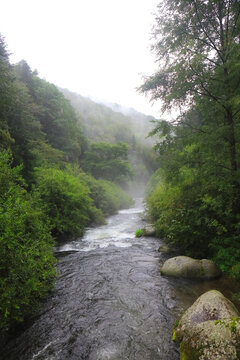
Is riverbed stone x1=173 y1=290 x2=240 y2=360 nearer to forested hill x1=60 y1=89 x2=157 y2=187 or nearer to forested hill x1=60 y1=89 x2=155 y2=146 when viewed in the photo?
forested hill x1=60 y1=89 x2=157 y2=187

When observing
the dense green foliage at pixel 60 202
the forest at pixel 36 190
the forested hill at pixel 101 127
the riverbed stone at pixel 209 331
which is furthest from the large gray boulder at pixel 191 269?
the forested hill at pixel 101 127

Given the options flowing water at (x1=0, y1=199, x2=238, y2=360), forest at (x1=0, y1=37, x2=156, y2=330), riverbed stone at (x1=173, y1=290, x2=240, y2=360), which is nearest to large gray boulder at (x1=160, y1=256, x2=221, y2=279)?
flowing water at (x1=0, y1=199, x2=238, y2=360)

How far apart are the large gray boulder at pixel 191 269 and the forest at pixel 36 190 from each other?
11.2 feet

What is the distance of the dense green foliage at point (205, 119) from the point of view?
18.1 feet

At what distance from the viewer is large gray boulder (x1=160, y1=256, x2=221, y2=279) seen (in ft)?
17.9

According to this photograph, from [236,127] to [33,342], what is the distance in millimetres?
6742

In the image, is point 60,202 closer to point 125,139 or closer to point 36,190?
point 36,190

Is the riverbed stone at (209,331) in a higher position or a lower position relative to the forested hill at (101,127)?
lower

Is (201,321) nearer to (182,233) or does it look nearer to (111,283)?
(111,283)

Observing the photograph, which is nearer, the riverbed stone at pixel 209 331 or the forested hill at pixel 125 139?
the riverbed stone at pixel 209 331

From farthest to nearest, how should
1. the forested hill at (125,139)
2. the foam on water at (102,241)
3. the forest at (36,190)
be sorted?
the forested hill at (125,139)
the foam on water at (102,241)
the forest at (36,190)

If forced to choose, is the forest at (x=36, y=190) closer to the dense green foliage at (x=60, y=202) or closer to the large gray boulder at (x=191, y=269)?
the dense green foliage at (x=60, y=202)

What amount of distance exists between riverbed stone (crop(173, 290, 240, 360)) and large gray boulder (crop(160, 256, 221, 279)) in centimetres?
193

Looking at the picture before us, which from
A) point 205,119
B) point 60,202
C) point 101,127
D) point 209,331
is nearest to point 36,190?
point 60,202
